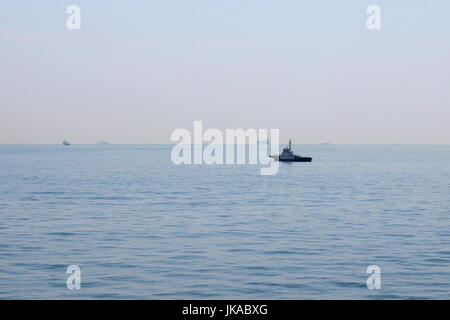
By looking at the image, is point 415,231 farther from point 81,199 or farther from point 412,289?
point 81,199

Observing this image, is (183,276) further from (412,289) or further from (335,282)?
(412,289)

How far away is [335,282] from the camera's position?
2681 centimetres

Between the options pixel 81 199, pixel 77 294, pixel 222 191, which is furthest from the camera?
pixel 222 191

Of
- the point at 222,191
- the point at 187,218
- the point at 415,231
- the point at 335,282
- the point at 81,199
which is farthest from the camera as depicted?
the point at 222,191

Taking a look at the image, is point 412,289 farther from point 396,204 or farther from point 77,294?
point 396,204

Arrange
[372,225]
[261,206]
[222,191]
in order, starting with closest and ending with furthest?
[372,225] < [261,206] < [222,191]

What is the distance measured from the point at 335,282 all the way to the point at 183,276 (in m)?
6.59

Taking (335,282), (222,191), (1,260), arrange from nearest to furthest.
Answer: (335,282) → (1,260) → (222,191)

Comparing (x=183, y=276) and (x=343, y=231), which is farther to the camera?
(x=343, y=231)

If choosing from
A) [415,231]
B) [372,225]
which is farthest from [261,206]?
[415,231]

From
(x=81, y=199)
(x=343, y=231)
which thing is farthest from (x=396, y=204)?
(x=81, y=199)

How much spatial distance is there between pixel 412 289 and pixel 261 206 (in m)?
38.1

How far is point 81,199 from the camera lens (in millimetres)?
70625

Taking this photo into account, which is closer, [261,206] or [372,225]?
[372,225]
